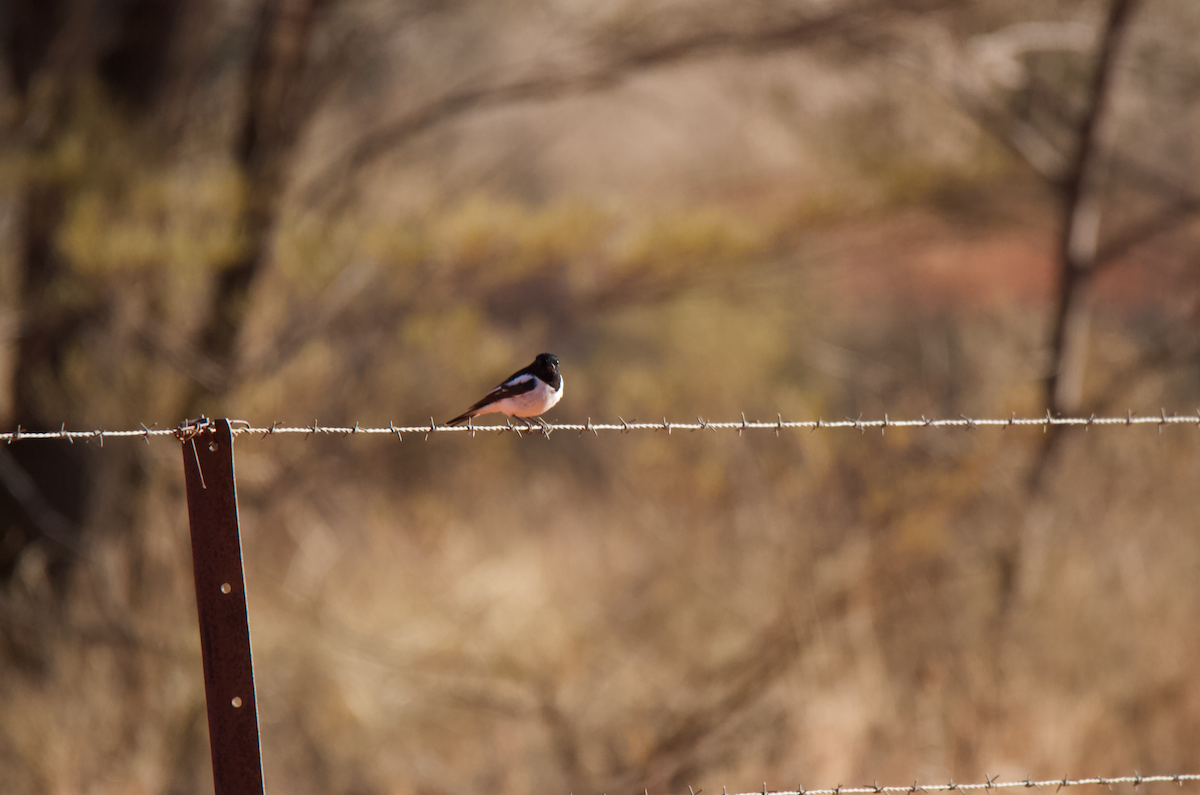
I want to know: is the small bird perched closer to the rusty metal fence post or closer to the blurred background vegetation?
the rusty metal fence post

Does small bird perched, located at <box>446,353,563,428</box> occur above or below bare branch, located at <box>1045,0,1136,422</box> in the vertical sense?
below

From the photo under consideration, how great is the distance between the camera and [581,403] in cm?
868

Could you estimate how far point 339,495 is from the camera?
30.3ft

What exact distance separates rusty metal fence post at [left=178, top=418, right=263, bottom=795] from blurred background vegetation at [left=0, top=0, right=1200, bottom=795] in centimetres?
419

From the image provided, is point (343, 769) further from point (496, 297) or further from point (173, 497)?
point (496, 297)

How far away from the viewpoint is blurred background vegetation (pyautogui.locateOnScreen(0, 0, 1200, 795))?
19.3 ft

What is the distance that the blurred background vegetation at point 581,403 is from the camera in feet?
19.3

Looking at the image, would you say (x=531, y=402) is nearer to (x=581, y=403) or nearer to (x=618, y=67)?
(x=618, y=67)

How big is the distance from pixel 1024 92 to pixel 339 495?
23.2 ft

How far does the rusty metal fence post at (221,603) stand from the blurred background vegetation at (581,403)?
4.19m

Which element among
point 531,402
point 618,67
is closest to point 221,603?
point 531,402

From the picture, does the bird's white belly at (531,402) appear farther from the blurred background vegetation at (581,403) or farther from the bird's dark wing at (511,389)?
the blurred background vegetation at (581,403)

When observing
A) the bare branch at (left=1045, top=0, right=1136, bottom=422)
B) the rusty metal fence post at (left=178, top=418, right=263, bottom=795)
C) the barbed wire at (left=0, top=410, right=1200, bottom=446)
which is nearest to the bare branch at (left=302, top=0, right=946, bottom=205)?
the bare branch at (left=1045, top=0, right=1136, bottom=422)

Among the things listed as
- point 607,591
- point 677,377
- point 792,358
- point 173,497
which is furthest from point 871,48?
point 792,358
